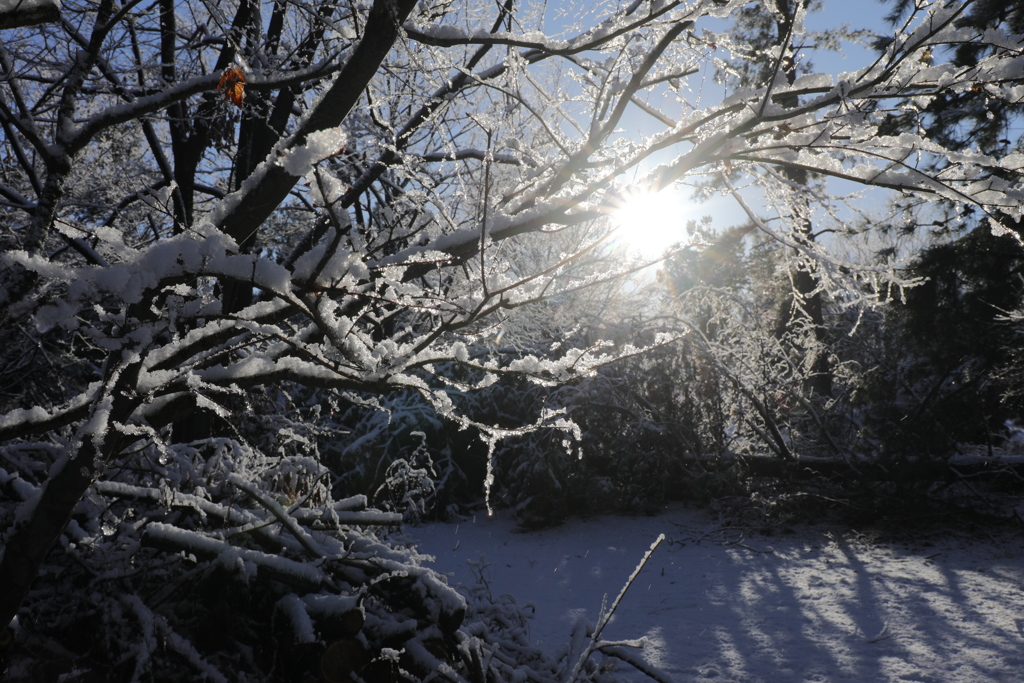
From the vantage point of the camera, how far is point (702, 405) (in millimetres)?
7609

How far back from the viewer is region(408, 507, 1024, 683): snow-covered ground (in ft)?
10.8

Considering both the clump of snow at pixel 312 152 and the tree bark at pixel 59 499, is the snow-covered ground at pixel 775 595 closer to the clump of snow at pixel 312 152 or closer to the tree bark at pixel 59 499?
the tree bark at pixel 59 499

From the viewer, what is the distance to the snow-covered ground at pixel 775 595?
329cm

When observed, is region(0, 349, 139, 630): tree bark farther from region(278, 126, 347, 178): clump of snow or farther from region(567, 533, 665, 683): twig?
region(567, 533, 665, 683): twig

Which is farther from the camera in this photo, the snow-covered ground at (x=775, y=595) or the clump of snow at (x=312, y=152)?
the snow-covered ground at (x=775, y=595)

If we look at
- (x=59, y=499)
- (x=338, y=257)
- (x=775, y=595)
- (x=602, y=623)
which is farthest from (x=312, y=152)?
(x=775, y=595)

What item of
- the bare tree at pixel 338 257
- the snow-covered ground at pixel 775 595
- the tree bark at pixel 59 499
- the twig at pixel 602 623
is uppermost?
the bare tree at pixel 338 257

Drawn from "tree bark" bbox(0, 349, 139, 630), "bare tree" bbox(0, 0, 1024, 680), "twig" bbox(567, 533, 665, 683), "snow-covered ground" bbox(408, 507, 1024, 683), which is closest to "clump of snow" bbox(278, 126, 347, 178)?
"bare tree" bbox(0, 0, 1024, 680)

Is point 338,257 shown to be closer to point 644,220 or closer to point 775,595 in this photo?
point 644,220

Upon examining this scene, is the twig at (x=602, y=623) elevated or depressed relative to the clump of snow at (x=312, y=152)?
depressed

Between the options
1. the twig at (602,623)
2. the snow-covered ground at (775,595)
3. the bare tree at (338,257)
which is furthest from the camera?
the snow-covered ground at (775,595)

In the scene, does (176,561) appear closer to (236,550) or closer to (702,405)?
(236,550)

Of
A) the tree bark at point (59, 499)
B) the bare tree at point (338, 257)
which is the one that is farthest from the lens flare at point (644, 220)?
the tree bark at point (59, 499)

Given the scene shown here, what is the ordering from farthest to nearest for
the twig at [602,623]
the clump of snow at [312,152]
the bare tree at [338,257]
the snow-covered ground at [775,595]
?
the snow-covered ground at [775,595] → the twig at [602,623] → the bare tree at [338,257] → the clump of snow at [312,152]
